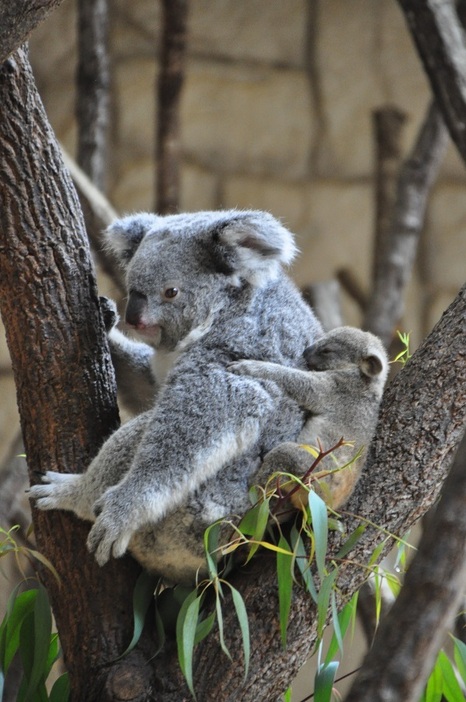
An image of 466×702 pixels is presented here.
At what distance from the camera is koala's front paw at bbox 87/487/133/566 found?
8.40 feet

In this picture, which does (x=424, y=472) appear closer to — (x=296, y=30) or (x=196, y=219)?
(x=196, y=219)

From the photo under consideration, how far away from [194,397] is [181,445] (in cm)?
16

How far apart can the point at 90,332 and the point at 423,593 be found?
5.18 ft

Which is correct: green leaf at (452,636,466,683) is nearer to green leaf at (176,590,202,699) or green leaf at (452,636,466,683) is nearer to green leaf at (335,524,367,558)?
green leaf at (335,524,367,558)

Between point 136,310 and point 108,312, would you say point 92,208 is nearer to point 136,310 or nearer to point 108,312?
point 108,312

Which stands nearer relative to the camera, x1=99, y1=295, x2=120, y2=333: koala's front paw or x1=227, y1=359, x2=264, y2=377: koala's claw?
x1=227, y1=359, x2=264, y2=377: koala's claw

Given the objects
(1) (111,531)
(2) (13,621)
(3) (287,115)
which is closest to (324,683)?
(1) (111,531)

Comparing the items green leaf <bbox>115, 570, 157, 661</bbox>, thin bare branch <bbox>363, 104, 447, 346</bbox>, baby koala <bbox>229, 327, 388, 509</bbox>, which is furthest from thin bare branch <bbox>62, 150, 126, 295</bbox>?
green leaf <bbox>115, 570, 157, 661</bbox>

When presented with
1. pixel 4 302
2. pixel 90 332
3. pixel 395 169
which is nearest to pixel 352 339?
pixel 90 332

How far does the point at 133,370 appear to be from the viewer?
338 centimetres

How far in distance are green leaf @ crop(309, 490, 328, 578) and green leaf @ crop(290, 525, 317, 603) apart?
129 mm

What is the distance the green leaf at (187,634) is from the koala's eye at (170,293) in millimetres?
1000

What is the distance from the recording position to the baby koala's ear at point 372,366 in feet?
9.46

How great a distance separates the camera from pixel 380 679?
5.16ft
